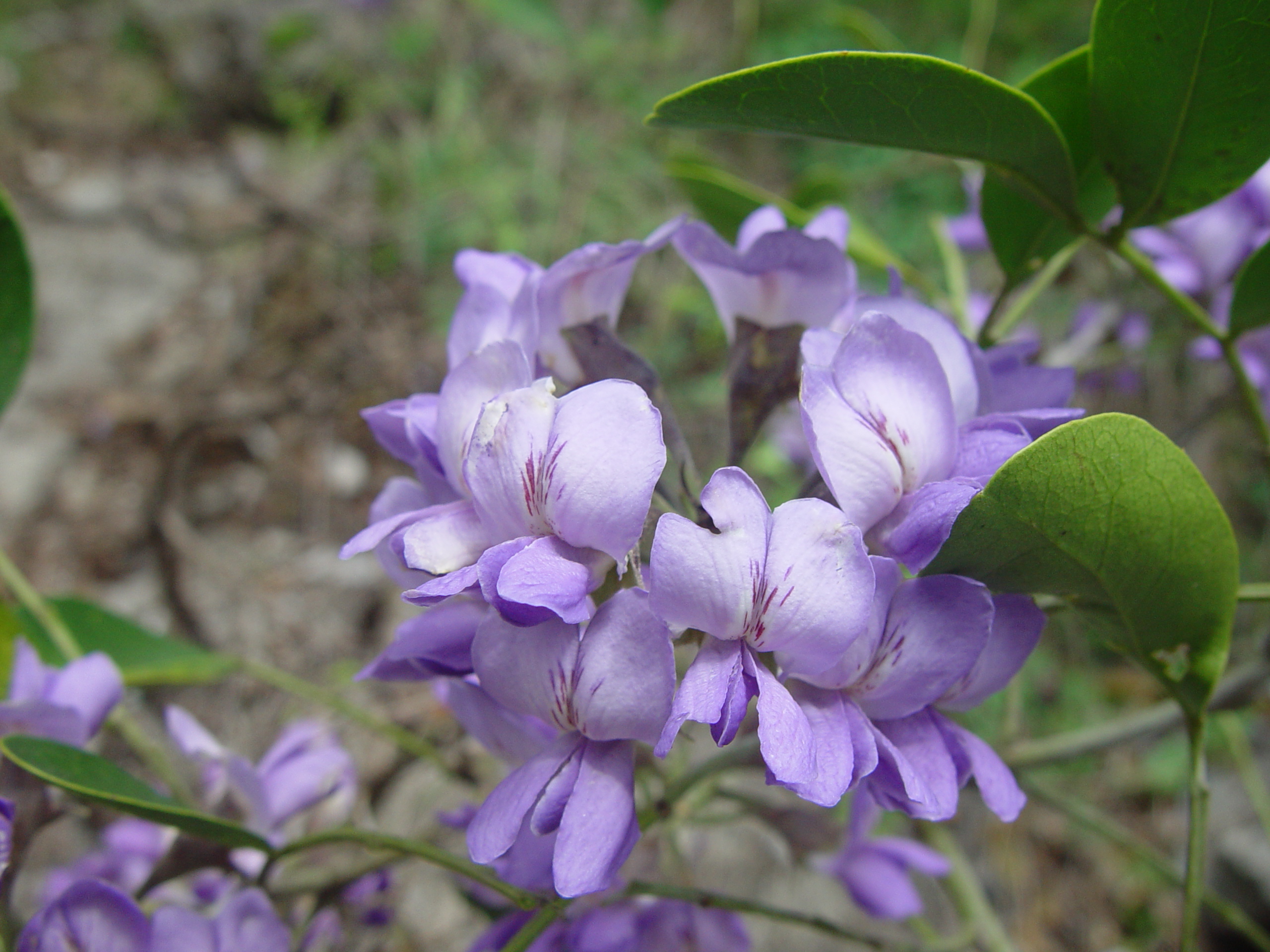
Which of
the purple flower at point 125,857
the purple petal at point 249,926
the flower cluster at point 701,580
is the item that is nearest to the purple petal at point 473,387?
the flower cluster at point 701,580

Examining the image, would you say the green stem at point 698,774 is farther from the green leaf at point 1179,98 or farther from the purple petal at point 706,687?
the green leaf at point 1179,98

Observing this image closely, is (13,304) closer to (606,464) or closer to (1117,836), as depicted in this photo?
(606,464)

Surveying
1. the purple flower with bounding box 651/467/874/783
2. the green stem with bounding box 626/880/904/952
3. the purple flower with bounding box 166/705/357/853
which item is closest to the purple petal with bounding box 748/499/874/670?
the purple flower with bounding box 651/467/874/783

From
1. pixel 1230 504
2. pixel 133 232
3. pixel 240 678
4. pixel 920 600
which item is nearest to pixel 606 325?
pixel 920 600

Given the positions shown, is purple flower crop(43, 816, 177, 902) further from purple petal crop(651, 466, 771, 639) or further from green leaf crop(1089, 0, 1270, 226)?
green leaf crop(1089, 0, 1270, 226)

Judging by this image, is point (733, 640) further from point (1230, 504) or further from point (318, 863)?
point (1230, 504)
